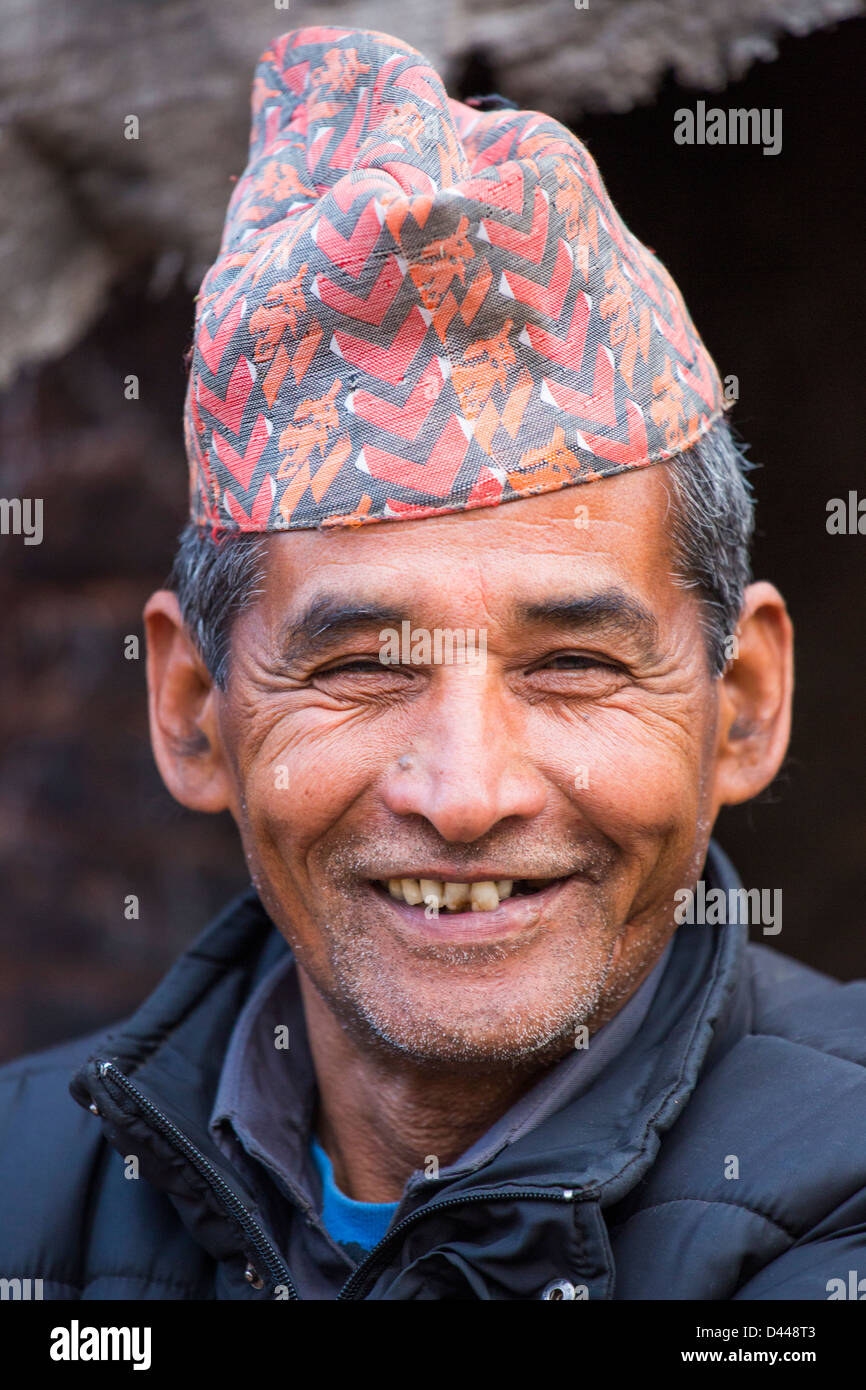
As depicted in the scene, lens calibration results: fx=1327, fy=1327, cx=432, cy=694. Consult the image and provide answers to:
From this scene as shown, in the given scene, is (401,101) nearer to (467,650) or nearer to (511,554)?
(511,554)

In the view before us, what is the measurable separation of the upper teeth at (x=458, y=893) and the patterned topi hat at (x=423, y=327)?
A: 0.50m

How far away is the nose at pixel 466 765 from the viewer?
1.68m

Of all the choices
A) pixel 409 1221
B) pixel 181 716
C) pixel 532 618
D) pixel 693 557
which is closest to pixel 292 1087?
pixel 409 1221

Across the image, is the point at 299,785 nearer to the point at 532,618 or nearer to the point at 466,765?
the point at 466,765

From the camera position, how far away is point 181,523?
10.7 ft

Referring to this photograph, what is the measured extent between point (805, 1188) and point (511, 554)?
871 millimetres

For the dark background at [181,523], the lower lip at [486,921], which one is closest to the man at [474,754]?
the lower lip at [486,921]

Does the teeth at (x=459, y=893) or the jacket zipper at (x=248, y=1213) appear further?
the teeth at (x=459, y=893)

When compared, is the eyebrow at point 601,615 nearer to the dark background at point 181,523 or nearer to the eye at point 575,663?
Answer: the eye at point 575,663

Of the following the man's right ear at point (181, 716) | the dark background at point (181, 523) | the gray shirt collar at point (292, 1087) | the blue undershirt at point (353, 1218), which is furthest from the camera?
the dark background at point (181, 523)

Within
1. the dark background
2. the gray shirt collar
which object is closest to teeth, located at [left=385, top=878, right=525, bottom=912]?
the gray shirt collar

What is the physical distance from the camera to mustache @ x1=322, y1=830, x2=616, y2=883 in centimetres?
175

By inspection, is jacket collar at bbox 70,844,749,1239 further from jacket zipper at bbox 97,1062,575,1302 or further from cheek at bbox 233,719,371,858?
cheek at bbox 233,719,371,858

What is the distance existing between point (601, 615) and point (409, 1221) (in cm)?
83
